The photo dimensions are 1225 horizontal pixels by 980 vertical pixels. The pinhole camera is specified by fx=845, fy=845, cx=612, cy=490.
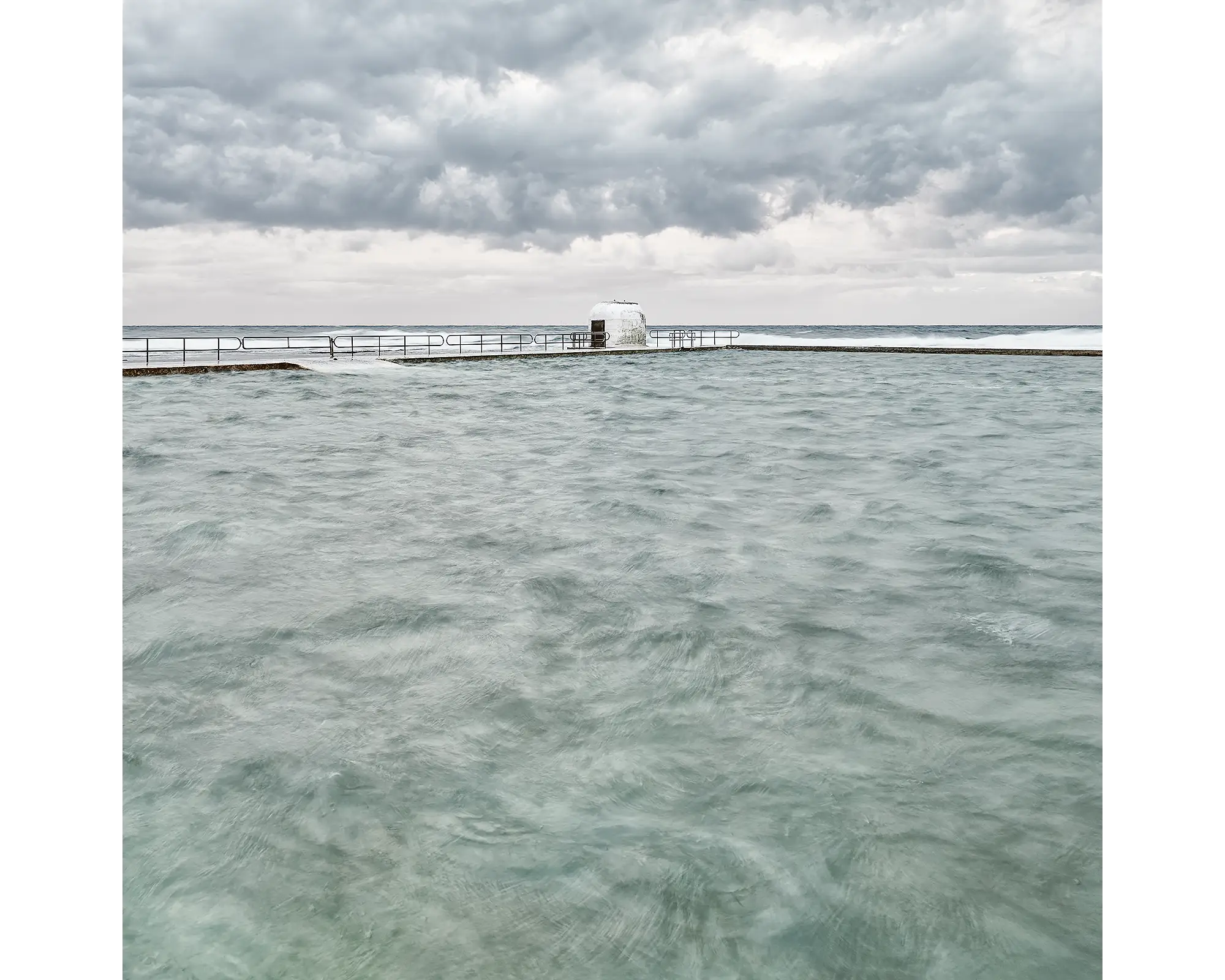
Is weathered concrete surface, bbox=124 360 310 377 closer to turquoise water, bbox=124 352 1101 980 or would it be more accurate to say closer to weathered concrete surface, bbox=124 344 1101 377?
weathered concrete surface, bbox=124 344 1101 377

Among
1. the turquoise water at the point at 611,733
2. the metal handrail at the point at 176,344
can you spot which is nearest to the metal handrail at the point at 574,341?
the metal handrail at the point at 176,344

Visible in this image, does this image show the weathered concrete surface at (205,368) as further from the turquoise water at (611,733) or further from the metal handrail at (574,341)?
the turquoise water at (611,733)

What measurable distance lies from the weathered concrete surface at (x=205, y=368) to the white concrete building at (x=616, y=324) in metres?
23.0

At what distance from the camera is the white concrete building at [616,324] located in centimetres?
5494

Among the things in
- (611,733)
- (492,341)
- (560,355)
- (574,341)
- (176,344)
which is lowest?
(611,733)

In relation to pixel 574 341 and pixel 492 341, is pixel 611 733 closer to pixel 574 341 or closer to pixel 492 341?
pixel 574 341

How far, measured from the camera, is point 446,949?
2.96 m

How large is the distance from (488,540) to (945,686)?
16.5ft

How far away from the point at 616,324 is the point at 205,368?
2783cm

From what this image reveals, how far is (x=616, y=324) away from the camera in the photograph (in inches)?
→ 2168

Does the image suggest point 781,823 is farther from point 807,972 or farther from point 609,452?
point 609,452

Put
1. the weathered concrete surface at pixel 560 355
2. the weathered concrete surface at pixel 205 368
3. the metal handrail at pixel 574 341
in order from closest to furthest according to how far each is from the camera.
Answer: the weathered concrete surface at pixel 205 368
the weathered concrete surface at pixel 560 355
the metal handrail at pixel 574 341

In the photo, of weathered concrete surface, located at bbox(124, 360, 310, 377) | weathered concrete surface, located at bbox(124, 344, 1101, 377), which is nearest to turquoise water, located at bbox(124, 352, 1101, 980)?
weathered concrete surface, located at bbox(124, 360, 310, 377)

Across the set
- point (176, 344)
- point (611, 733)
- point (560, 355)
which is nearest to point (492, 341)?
point (560, 355)
